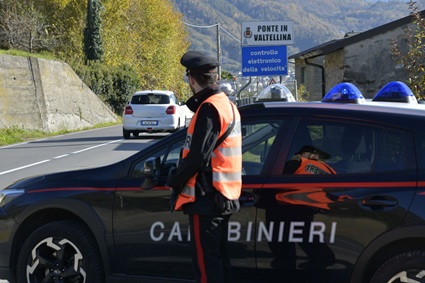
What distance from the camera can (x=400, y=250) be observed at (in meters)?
3.89

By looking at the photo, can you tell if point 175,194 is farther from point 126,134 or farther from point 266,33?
point 126,134

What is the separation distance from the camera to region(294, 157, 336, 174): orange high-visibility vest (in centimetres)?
416

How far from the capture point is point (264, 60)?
70.0ft

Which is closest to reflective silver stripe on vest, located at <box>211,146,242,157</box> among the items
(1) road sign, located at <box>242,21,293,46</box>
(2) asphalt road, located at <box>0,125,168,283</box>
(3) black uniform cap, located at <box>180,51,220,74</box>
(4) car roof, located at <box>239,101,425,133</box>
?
(3) black uniform cap, located at <box>180,51,220,74</box>

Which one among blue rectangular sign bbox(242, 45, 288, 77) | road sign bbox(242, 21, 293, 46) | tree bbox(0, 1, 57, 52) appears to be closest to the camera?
road sign bbox(242, 21, 293, 46)

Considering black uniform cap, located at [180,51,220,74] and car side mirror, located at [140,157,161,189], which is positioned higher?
black uniform cap, located at [180,51,220,74]

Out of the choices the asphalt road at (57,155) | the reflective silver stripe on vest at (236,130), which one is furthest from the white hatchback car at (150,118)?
the reflective silver stripe on vest at (236,130)

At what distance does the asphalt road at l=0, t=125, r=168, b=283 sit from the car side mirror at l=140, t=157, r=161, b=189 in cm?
749

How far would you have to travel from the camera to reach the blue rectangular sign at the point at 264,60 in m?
21.2

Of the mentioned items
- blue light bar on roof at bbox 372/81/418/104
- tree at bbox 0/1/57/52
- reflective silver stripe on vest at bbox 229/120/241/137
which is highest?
tree at bbox 0/1/57/52

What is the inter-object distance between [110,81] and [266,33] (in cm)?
2370

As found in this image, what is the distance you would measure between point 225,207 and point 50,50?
4372cm

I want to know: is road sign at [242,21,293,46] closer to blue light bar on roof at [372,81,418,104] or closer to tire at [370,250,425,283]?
blue light bar on roof at [372,81,418,104]

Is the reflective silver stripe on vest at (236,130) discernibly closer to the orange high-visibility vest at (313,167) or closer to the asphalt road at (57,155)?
the orange high-visibility vest at (313,167)
